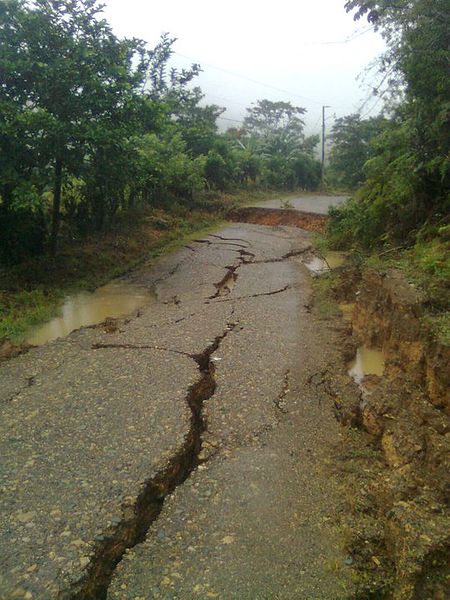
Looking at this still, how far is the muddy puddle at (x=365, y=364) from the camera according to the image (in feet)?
20.6

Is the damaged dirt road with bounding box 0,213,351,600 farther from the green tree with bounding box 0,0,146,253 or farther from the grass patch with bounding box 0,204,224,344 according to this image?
the green tree with bounding box 0,0,146,253

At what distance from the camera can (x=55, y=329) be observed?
7766 mm

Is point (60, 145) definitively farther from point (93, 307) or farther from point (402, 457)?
point (402, 457)

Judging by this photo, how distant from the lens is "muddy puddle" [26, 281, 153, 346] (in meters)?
7.64

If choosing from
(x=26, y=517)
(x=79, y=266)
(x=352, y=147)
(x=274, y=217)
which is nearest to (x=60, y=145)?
(x=79, y=266)

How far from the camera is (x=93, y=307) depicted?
8945 millimetres

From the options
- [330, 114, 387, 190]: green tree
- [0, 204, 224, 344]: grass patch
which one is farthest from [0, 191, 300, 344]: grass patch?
[330, 114, 387, 190]: green tree

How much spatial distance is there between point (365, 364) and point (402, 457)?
8.36ft

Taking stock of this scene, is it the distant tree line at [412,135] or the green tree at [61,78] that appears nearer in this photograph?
the distant tree line at [412,135]

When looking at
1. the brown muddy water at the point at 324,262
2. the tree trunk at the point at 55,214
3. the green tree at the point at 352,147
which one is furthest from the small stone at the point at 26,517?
the green tree at the point at 352,147

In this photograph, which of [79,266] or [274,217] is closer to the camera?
[79,266]

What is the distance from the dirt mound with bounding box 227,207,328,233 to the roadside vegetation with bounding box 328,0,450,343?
657 cm

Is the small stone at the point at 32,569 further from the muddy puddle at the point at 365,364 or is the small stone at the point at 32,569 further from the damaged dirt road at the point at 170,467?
the muddy puddle at the point at 365,364

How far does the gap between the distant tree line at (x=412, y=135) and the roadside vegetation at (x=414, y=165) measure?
0.01m
